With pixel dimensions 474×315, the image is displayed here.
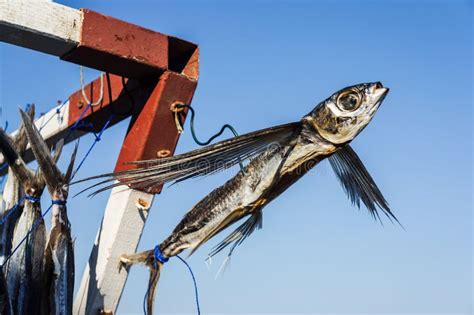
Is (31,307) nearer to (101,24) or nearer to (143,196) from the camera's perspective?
(143,196)

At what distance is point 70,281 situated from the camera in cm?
368

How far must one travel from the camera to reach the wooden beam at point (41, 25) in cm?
338

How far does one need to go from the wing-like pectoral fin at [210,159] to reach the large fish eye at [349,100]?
0.18 meters

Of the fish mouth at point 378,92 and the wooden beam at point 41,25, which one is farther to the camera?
the wooden beam at point 41,25

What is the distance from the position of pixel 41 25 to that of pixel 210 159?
1127 millimetres

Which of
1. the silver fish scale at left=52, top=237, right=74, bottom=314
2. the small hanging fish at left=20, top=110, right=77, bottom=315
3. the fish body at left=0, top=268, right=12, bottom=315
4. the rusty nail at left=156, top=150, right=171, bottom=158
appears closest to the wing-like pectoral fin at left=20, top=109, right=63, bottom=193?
the small hanging fish at left=20, top=110, right=77, bottom=315

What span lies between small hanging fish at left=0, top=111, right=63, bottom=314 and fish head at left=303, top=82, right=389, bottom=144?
1.63m

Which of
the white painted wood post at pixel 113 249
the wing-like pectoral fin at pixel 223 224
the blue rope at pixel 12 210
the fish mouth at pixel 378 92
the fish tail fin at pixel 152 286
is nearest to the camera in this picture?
the fish mouth at pixel 378 92

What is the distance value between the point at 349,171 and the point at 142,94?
1265 millimetres

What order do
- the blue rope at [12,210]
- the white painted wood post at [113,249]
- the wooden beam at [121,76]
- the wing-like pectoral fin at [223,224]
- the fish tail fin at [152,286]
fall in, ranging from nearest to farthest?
the wing-like pectoral fin at [223,224] → the fish tail fin at [152,286] → the wooden beam at [121,76] → the white painted wood post at [113,249] → the blue rope at [12,210]

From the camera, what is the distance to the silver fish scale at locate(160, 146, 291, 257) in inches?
116

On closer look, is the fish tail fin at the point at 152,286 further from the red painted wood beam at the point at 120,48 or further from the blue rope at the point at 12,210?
the blue rope at the point at 12,210

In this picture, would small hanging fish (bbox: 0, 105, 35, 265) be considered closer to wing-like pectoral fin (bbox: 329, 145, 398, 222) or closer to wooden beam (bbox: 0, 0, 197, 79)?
wooden beam (bbox: 0, 0, 197, 79)

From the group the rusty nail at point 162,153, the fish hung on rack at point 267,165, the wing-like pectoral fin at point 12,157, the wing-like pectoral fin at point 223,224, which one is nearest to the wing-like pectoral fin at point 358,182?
the fish hung on rack at point 267,165
